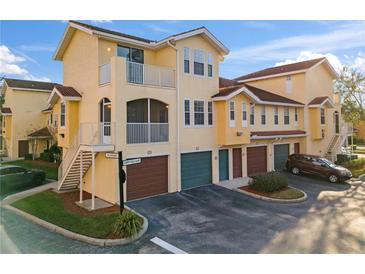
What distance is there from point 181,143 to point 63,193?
295 inches

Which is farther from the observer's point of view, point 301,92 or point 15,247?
point 301,92

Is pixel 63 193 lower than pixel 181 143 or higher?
lower

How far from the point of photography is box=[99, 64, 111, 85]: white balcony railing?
12.4 metres

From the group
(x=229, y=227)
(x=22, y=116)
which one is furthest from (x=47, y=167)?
(x=229, y=227)

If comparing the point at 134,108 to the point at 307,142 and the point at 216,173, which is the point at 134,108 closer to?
the point at 216,173

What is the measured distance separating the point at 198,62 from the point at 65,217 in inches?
450

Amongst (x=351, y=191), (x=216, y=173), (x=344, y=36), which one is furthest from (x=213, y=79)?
(x=351, y=191)

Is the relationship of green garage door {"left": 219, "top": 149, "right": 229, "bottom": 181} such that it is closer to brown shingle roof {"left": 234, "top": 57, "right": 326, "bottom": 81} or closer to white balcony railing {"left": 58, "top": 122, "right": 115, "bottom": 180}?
white balcony railing {"left": 58, "top": 122, "right": 115, "bottom": 180}

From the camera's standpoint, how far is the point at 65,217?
33.5 ft

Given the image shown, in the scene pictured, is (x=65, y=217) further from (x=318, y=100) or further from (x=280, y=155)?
(x=318, y=100)

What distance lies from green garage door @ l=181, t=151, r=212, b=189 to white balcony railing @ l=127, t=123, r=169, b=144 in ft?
6.36

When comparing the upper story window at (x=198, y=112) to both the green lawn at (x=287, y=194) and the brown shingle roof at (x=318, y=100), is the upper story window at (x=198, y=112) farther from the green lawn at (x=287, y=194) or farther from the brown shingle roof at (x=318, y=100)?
the brown shingle roof at (x=318, y=100)

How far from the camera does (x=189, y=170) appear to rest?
1483 cm

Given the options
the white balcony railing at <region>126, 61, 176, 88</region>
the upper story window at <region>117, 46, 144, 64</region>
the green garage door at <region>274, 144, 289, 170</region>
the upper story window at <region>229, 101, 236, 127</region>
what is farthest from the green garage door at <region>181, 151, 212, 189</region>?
the green garage door at <region>274, 144, 289, 170</region>
